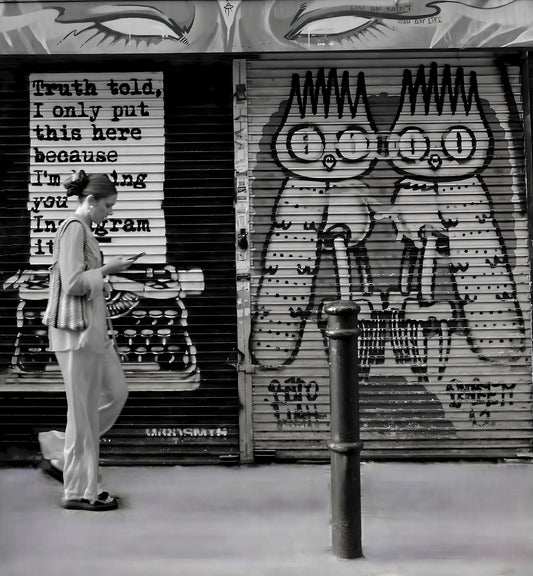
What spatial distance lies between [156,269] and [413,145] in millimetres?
2127

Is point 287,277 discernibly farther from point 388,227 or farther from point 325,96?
point 325,96

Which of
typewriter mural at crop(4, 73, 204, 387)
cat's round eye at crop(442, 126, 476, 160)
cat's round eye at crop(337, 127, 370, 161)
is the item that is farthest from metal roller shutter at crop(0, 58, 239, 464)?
cat's round eye at crop(442, 126, 476, 160)

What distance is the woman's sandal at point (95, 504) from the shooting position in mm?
5309

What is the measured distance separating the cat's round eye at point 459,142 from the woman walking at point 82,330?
267 cm

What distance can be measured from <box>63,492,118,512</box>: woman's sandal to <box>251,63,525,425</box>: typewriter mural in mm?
1687

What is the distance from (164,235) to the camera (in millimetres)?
6645

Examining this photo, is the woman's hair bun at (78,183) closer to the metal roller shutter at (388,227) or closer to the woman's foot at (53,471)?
the metal roller shutter at (388,227)

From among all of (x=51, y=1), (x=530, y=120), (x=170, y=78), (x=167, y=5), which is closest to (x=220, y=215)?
(x=170, y=78)

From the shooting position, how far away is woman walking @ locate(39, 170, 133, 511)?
5141mm

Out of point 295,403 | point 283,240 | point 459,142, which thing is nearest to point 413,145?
point 459,142

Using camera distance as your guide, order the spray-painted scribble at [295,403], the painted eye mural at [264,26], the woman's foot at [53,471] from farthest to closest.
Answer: the spray-painted scribble at [295,403]
the painted eye mural at [264,26]
the woman's foot at [53,471]

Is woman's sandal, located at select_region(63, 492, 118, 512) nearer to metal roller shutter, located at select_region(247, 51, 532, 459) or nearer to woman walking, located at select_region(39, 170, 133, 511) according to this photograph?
woman walking, located at select_region(39, 170, 133, 511)

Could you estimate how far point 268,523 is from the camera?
5.15m

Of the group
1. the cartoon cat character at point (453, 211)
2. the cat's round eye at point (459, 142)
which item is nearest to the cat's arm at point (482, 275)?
the cartoon cat character at point (453, 211)
